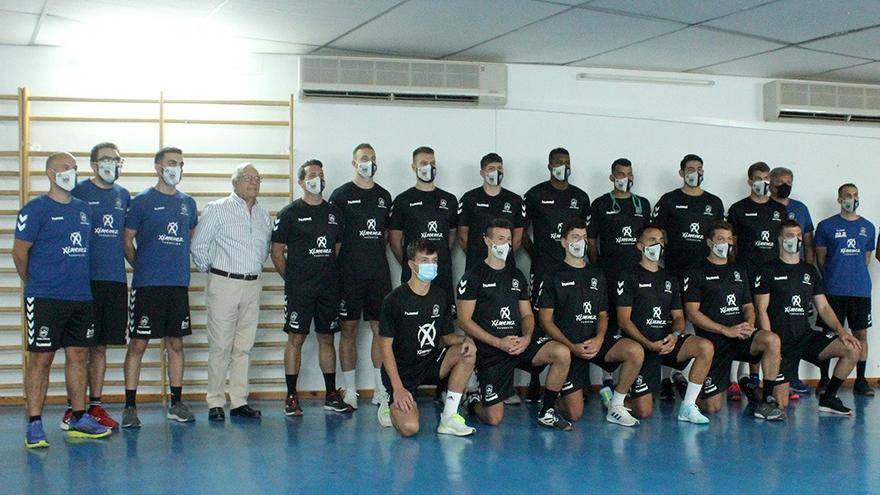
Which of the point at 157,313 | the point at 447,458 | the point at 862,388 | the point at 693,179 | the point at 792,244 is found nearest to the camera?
the point at 447,458

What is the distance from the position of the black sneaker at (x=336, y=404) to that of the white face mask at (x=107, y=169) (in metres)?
2.16

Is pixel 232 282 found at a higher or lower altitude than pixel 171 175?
lower

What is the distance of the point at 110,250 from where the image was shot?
577 centimetres

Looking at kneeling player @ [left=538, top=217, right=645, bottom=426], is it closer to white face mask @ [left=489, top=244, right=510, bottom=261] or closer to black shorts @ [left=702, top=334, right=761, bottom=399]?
white face mask @ [left=489, top=244, right=510, bottom=261]

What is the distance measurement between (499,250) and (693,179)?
2251 millimetres

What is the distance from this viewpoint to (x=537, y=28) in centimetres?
658

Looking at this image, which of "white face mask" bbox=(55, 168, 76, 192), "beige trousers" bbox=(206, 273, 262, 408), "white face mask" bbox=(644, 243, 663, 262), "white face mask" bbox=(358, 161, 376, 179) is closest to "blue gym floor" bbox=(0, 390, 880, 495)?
"beige trousers" bbox=(206, 273, 262, 408)

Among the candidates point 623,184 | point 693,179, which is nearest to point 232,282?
point 623,184

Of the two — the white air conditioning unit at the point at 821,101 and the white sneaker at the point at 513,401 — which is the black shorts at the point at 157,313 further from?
the white air conditioning unit at the point at 821,101

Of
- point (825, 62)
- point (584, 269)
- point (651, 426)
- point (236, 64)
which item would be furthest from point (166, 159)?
point (825, 62)

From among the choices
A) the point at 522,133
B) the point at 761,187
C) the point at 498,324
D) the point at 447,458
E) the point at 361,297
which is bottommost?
the point at 447,458

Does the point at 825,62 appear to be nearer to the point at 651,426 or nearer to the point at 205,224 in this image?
the point at 651,426

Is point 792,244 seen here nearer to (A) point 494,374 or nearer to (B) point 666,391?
(B) point 666,391

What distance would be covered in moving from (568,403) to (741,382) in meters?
1.88
